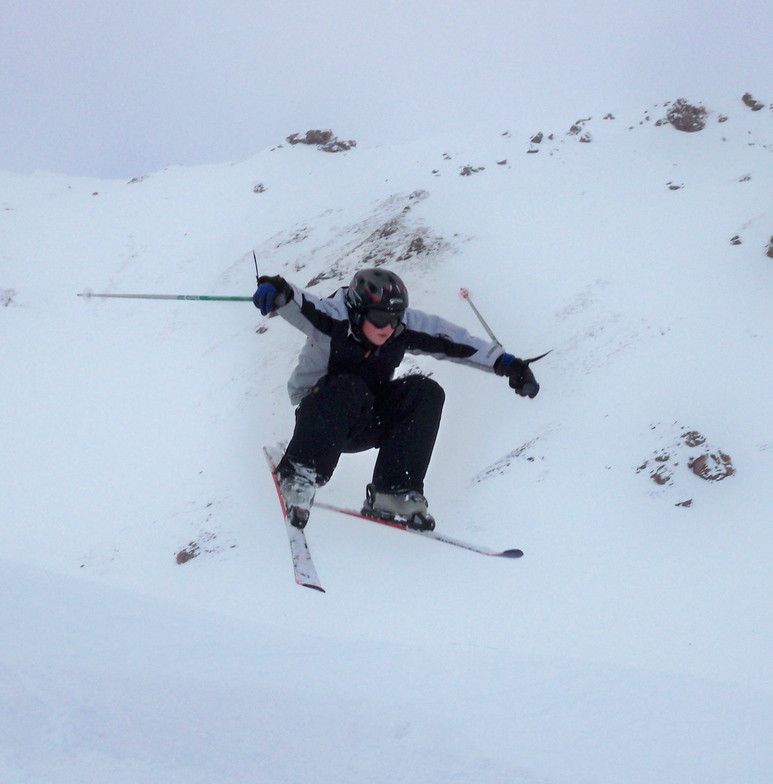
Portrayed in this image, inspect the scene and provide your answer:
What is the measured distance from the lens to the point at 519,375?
4672 mm

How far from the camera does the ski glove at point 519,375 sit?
4633 mm

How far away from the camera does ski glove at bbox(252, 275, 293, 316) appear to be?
422 cm

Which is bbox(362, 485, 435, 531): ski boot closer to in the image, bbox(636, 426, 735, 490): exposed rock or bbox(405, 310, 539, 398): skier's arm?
bbox(405, 310, 539, 398): skier's arm

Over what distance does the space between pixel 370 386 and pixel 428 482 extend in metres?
1.56

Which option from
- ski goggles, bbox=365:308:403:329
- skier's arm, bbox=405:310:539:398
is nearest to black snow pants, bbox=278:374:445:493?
skier's arm, bbox=405:310:539:398

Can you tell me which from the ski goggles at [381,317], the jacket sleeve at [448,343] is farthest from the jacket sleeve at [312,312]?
the jacket sleeve at [448,343]

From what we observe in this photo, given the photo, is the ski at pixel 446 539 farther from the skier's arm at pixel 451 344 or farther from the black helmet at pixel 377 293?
the black helmet at pixel 377 293

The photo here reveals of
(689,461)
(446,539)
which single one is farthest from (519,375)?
(689,461)

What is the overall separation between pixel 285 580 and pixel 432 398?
1830mm

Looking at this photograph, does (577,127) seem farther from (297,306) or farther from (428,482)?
(297,306)

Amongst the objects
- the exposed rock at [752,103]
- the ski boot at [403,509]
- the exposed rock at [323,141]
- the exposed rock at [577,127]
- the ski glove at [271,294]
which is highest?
the exposed rock at [752,103]

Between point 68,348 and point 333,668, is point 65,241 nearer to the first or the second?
point 68,348

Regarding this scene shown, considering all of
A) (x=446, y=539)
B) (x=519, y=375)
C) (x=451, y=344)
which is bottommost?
(x=446, y=539)

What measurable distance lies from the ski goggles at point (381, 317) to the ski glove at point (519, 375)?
0.97 meters
